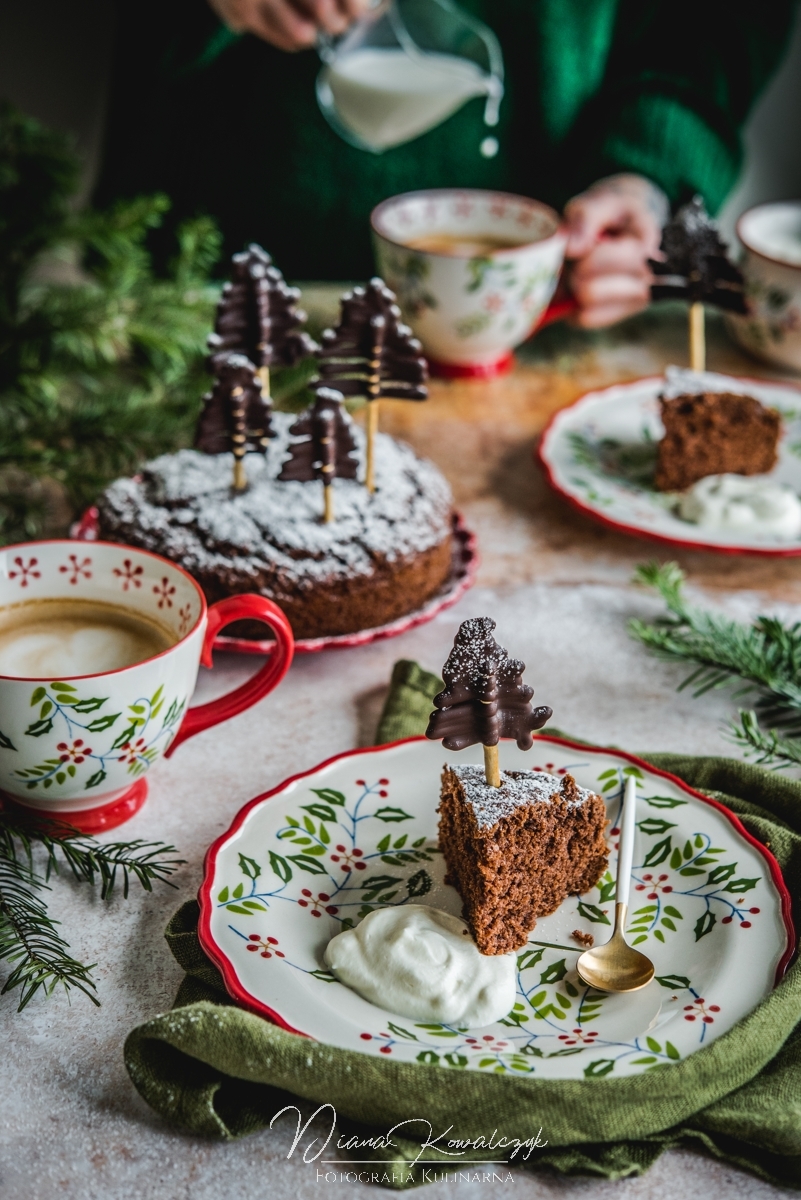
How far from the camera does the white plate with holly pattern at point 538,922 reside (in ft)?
2.61

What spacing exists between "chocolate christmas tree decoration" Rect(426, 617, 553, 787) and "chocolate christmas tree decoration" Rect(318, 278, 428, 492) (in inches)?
21.4

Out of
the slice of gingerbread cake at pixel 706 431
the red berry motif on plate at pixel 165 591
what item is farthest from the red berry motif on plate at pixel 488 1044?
the slice of gingerbread cake at pixel 706 431

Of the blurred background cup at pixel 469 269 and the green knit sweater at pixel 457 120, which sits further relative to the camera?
the green knit sweater at pixel 457 120

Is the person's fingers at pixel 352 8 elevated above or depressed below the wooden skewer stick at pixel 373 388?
above

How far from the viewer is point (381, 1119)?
750 mm

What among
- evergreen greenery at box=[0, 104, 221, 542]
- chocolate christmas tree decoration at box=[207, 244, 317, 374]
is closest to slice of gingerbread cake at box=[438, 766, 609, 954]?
chocolate christmas tree decoration at box=[207, 244, 317, 374]

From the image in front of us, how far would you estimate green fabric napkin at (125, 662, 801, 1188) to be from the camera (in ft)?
2.41

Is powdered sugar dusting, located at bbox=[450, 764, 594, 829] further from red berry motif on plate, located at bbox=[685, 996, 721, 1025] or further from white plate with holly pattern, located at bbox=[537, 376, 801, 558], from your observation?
white plate with holly pattern, located at bbox=[537, 376, 801, 558]

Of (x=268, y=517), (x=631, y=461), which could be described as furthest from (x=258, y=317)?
(x=631, y=461)

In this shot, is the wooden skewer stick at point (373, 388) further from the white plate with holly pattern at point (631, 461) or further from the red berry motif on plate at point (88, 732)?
the red berry motif on plate at point (88, 732)

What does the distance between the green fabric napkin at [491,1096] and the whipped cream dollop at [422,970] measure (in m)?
0.07

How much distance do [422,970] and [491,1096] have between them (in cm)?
11

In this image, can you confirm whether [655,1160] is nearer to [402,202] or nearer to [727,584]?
[727,584]

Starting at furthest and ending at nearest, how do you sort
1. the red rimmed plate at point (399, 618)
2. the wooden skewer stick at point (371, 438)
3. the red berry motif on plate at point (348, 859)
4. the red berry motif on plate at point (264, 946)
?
the wooden skewer stick at point (371, 438)
the red rimmed plate at point (399, 618)
the red berry motif on plate at point (348, 859)
the red berry motif on plate at point (264, 946)
